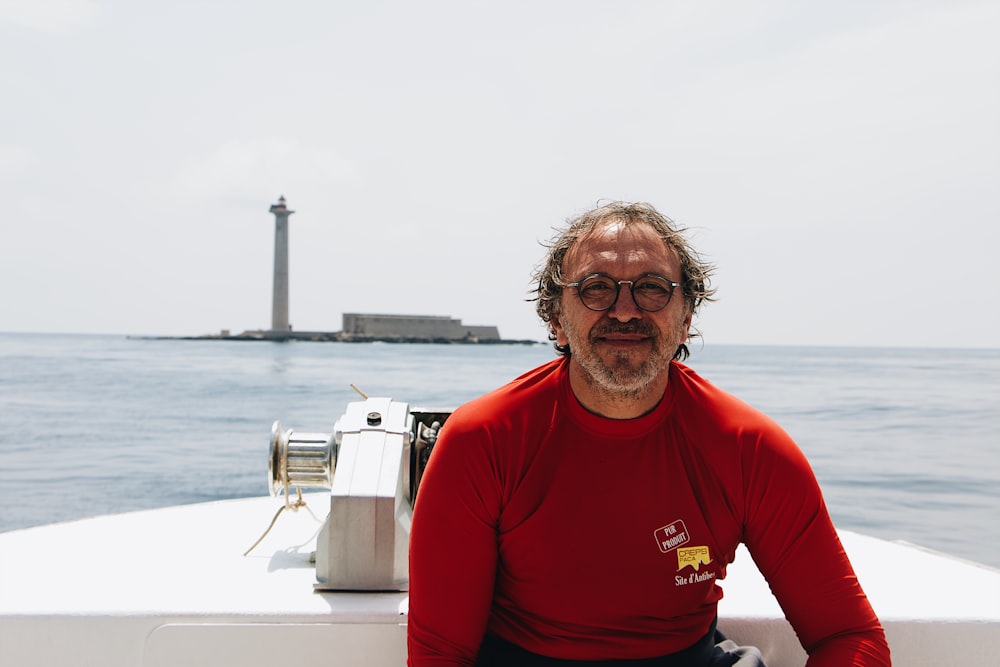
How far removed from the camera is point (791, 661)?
157 centimetres

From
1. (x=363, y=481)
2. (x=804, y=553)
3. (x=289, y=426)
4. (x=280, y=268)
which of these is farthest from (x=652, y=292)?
(x=280, y=268)

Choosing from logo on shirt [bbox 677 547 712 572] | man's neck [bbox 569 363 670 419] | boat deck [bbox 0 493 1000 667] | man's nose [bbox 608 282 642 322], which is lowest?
boat deck [bbox 0 493 1000 667]

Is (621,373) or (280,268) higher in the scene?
(280,268)

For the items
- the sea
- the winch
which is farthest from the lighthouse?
the winch

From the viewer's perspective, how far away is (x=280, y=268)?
52625mm

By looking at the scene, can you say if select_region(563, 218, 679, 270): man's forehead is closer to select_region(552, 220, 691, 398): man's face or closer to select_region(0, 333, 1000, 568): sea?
select_region(552, 220, 691, 398): man's face

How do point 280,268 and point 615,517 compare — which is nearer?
point 615,517

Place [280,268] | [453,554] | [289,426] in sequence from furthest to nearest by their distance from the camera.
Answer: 1. [280,268]
2. [289,426]
3. [453,554]

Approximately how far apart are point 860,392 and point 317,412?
15714 millimetres

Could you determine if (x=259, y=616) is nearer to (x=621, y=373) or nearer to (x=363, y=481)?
(x=363, y=481)

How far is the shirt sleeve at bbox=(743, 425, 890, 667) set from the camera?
1.34 metres

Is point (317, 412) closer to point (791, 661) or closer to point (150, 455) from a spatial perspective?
point (150, 455)

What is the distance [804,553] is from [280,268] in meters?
53.4

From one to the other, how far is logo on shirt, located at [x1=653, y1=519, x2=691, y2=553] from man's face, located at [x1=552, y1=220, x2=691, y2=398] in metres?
0.22
